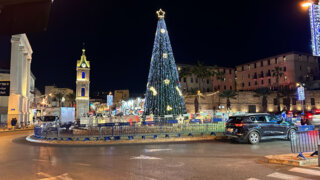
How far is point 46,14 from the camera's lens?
331 cm

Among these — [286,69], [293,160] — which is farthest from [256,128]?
[286,69]

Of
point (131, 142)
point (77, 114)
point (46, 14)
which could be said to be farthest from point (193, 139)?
point (77, 114)

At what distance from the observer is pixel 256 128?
14422 mm

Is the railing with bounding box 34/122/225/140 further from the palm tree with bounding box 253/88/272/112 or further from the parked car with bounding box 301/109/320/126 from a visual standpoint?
the palm tree with bounding box 253/88/272/112

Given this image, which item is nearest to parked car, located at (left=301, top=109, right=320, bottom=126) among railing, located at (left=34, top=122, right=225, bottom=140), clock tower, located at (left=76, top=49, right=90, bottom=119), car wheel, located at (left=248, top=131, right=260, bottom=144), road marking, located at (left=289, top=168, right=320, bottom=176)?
railing, located at (left=34, top=122, right=225, bottom=140)

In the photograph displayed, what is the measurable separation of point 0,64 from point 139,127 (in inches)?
1711

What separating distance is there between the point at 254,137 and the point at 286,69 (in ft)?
216

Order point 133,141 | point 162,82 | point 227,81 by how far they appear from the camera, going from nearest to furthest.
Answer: point 133,141
point 162,82
point 227,81

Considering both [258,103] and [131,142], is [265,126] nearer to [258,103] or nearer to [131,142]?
[131,142]

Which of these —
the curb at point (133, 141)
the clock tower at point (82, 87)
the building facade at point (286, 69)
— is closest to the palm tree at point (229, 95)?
the building facade at point (286, 69)

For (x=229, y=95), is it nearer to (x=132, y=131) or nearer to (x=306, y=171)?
(x=132, y=131)

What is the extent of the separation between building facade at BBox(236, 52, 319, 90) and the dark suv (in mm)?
58356

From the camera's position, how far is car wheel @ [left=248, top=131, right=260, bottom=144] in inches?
560

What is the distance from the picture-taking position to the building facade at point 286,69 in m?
70.1
